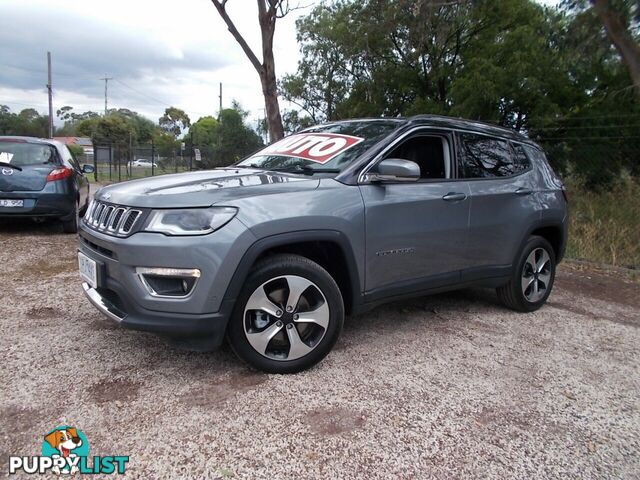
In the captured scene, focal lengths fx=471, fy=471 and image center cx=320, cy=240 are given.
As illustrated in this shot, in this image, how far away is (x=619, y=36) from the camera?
6801 millimetres

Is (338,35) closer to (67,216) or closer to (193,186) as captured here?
(67,216)

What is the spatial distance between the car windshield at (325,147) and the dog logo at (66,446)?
206 cm

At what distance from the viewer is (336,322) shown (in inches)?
116

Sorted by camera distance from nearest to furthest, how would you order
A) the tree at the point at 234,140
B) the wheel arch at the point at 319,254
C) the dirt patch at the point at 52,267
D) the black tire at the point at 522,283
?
the wheel arch at the point at 319,254, the black tire at the point at 522,283, the dirt patch at the point at 52,267, the tree at the point at 234,140

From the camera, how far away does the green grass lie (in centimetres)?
700

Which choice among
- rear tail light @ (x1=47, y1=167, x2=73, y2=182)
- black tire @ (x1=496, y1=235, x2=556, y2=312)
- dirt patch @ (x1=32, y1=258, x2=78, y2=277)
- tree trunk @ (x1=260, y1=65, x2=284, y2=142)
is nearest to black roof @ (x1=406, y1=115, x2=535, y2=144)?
black tire @ (x1=496, y1=235, x2=556, y2=312)

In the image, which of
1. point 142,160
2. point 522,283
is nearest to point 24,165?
point 522,283

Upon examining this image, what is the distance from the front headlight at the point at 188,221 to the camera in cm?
256

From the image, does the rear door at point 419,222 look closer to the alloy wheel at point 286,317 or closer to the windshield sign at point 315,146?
the windshield sign at point 315,146

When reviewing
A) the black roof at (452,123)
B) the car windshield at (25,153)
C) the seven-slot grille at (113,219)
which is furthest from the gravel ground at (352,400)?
the car windshield at (25,153)

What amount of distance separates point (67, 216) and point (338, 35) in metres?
12.3

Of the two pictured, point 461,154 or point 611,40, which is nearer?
point 461,154

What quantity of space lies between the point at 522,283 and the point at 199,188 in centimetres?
305

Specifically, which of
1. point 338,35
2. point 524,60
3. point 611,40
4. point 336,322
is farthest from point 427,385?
point 338,35
